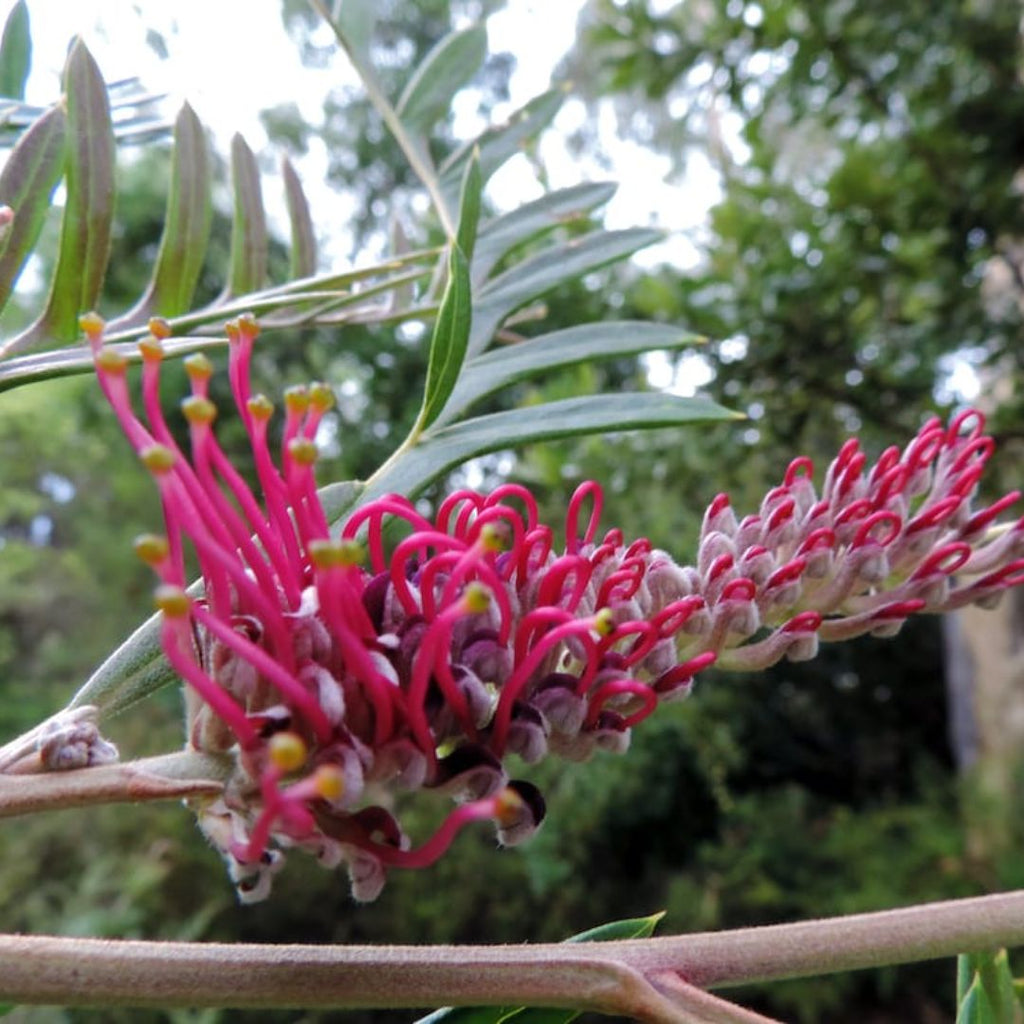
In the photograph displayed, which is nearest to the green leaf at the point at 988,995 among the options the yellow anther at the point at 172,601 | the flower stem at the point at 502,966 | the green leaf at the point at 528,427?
the flower stem at the point at 502,966

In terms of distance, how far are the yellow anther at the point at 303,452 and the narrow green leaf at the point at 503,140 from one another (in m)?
0.37

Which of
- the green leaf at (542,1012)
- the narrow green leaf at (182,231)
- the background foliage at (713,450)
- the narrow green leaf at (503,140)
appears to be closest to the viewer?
the green leaf at (542,1012)

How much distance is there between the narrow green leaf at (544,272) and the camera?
19.4 inches

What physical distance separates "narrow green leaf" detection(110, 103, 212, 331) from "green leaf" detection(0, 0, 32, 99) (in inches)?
4.0

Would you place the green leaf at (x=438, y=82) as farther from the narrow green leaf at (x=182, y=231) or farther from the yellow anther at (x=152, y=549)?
the yellow anther at (x=152, y=549)

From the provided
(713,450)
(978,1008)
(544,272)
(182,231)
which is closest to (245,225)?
(182,231)

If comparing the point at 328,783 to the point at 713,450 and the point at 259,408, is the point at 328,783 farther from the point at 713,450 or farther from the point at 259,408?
the point at 713,450

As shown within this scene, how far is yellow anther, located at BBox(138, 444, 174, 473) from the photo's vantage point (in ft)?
0.79

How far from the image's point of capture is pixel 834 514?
1.25ft

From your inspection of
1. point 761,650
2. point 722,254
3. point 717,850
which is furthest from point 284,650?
point 717,850

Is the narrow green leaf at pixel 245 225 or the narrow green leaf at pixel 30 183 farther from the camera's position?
the narrow green leaf at pixel 245 225

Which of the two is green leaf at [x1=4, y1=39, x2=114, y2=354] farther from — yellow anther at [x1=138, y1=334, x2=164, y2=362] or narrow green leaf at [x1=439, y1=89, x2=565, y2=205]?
narrow green leaf at [x1=439, y1=89, x2=565, y2=205]

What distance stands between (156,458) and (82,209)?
22 centimetres

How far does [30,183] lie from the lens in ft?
1.26
